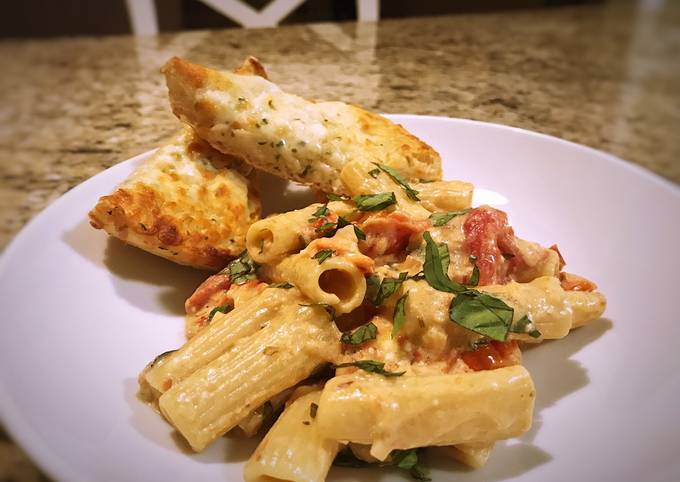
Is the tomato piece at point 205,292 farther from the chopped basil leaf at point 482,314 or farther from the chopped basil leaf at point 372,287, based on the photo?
the chopped basil leaf at point 482,314

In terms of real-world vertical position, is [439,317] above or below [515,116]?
above

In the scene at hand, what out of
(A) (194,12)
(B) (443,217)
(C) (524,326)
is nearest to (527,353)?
(C) (524,326)

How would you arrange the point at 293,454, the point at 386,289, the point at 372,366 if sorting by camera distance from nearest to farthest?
the point at 293,454, the point at 372,366, the point at 386,289

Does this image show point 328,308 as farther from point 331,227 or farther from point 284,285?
point 331,227

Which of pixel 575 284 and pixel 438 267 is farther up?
pixel 438 267

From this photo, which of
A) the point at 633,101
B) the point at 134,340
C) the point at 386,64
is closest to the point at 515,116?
the point at 633,101

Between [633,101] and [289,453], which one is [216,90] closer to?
[289,453]
